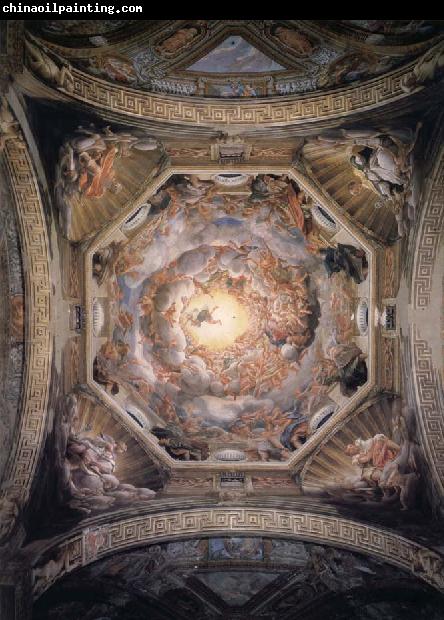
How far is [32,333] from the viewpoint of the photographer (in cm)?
1566

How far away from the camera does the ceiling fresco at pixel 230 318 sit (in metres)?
17.4

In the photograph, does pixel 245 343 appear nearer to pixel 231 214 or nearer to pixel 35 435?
pixel 231 214

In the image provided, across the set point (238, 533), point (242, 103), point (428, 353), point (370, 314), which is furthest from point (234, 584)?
point (242, 103)

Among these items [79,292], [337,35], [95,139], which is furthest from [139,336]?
[337,35]

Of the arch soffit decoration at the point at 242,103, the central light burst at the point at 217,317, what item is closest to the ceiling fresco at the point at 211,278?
the arch soffit decoration at the point at 242,103

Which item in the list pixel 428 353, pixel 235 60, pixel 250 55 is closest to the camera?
pixel 250 55

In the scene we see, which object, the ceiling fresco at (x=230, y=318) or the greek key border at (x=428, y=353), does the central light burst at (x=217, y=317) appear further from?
the greek key border at (x=428, y=353)

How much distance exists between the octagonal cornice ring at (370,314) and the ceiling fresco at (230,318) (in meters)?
0.26

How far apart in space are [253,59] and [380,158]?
122 inches

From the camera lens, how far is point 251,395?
1891 centimetres

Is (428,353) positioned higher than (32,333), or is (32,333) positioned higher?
(32,333)

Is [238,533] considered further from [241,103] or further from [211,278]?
→ [241,103]

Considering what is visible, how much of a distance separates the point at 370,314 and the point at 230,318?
3.85 metres

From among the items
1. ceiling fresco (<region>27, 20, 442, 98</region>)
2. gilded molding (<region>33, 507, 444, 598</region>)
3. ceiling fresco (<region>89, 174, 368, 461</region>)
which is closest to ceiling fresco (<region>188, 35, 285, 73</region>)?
ceiling fresco (<region>27, 20, 442, 98</region>)
